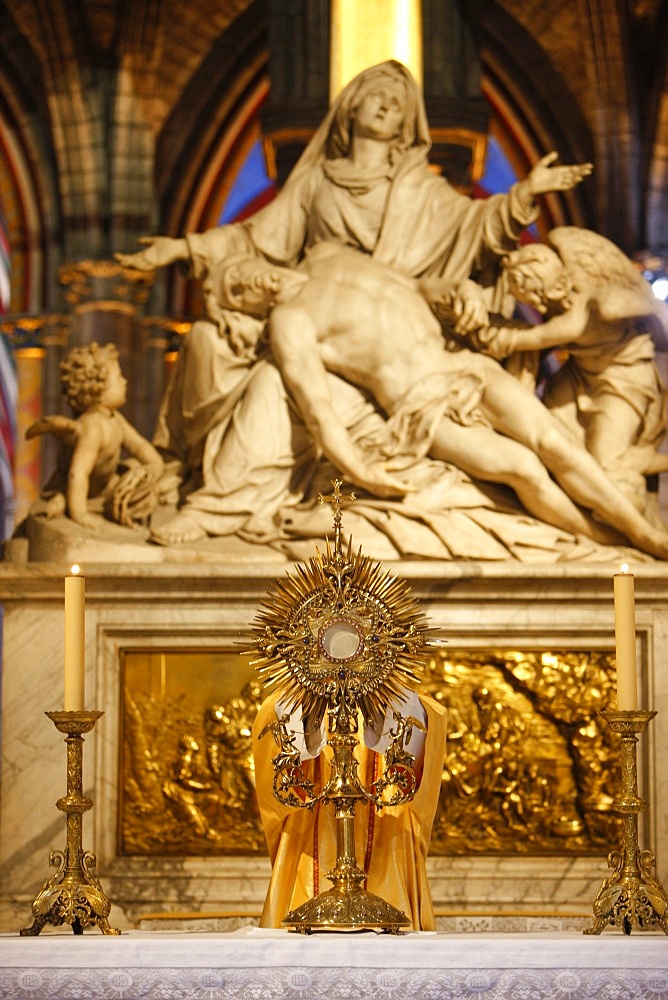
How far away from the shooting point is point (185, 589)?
7043mm

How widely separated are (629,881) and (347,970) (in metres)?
0.97

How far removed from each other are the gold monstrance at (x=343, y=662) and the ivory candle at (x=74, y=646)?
448mm

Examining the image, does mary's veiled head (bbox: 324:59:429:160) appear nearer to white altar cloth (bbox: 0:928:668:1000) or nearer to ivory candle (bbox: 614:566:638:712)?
ivory candle (bbox: 614:566:638:712)

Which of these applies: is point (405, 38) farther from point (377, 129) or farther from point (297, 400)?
point (297, 400)

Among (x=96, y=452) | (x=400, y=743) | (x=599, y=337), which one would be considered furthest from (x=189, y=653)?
(x=400, y=743)

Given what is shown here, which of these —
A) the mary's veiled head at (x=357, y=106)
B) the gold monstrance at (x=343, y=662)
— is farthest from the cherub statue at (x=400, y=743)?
the mary's veiled head at (x=357, y=106)

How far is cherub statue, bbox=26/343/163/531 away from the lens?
748cm

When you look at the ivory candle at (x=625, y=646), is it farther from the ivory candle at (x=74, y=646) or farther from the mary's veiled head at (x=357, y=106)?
the mary's veiled head at (x=357, y=106)

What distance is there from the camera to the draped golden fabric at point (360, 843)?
545cm

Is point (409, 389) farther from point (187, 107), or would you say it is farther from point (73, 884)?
point (187, 107)

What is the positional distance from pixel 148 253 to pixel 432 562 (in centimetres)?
183

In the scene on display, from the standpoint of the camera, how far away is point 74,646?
16.0 feet

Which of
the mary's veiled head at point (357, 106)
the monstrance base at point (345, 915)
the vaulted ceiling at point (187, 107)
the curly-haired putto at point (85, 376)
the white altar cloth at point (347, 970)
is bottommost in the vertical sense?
the white altar cloth at point (347, 970)

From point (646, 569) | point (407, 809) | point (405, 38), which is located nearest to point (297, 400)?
point (646, 569)
